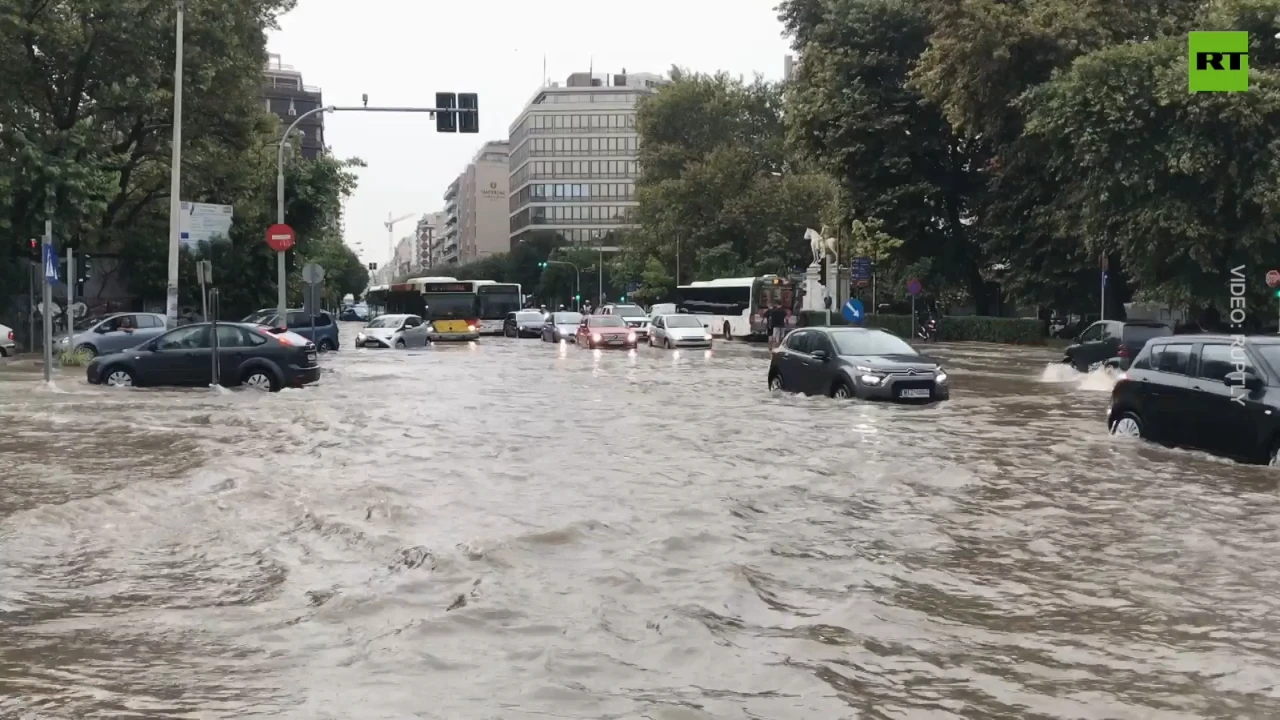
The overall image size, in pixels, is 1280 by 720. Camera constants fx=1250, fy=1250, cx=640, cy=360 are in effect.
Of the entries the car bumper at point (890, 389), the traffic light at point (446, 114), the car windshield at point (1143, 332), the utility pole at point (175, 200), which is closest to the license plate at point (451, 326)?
the utility pole at point (175, 200)

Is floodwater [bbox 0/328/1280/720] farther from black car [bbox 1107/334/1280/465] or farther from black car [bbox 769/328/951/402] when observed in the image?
black car [bbox 769/328/951/402]

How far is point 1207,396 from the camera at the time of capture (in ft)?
42.4

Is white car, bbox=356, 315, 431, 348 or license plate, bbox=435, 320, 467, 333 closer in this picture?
white car, bbox=356, 315, 431, 348

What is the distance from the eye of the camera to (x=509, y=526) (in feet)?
31.6

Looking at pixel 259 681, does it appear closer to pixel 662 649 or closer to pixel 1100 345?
pixel 662 649

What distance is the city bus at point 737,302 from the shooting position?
178 ft

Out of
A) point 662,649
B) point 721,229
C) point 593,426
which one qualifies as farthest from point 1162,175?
point 721,229

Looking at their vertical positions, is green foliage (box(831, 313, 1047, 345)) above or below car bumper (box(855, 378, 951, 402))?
above

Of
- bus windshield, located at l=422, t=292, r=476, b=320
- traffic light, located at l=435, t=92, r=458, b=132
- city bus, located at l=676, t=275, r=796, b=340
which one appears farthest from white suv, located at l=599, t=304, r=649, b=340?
traffic light, located at l=435, t=92, r=458, b=132

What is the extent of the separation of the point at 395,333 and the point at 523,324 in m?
16.0

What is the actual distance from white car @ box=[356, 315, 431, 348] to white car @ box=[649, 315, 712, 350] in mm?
8747

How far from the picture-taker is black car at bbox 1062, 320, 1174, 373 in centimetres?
2669

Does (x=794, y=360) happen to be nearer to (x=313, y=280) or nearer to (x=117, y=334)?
(x=313, y=280)

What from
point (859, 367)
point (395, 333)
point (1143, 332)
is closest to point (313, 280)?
point (395, 333)
